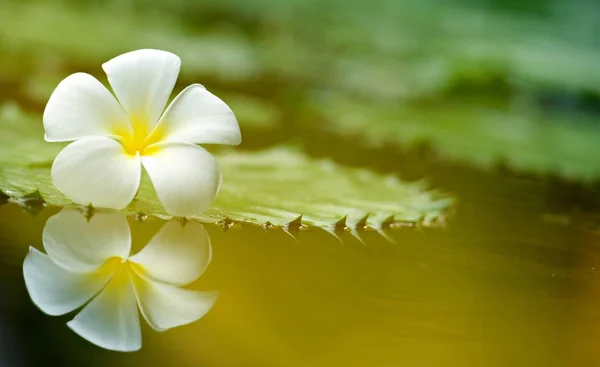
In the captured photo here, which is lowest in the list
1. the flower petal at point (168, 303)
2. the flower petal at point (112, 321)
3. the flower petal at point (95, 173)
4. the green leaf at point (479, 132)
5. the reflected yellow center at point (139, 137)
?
the flower petal at point (112, 321)

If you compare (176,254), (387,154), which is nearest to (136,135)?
(176,254)

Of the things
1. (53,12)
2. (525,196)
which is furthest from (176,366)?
(53,12)

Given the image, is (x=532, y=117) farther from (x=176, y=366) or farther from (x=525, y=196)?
(x=176, y=366)

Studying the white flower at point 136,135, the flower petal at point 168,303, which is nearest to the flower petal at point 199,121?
the white flower at point 136,135

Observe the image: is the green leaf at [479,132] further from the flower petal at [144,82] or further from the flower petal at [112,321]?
the flower petal at [112,321]

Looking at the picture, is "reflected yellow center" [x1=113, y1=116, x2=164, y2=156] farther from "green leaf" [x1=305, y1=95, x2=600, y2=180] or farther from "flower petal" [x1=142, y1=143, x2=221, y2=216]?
"green leaf" [x1=305, y1=95, x2=600, y2=180]

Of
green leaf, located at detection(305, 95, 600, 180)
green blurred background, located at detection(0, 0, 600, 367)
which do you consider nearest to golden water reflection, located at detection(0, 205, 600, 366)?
green blurred background, located at detection(0, 0, 600, 367)
